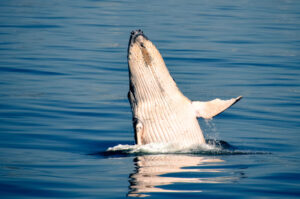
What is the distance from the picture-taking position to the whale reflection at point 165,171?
8141 millimetres

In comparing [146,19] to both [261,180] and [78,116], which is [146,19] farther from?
[261,180]

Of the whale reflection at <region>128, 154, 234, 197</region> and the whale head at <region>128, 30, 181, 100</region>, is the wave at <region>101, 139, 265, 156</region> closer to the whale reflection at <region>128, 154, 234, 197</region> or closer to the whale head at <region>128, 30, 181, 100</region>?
the whale reflection at <region>128, 154, 234, 197</region>

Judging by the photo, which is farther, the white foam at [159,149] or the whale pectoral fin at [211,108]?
the whale pectoral fin at [211,108]

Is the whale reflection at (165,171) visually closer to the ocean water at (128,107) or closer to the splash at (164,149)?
the ocean water at (128,107)

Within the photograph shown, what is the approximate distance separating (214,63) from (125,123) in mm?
8636

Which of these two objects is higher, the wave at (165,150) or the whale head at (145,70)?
the whale head at (145,70)

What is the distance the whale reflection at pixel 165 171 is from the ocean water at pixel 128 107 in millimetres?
A: 17

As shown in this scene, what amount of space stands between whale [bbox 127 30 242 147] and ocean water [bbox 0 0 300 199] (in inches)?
11.6

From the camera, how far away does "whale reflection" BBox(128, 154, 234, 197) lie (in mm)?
8141

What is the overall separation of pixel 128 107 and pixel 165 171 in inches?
262

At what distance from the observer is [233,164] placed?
31.6 feet

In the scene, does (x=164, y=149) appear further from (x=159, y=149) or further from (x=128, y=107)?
(x=128, y=107)

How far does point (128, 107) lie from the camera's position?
15555 millimetres

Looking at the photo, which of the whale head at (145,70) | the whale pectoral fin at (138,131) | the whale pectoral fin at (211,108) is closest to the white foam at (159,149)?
the whale pectoral fin at (138,131)
